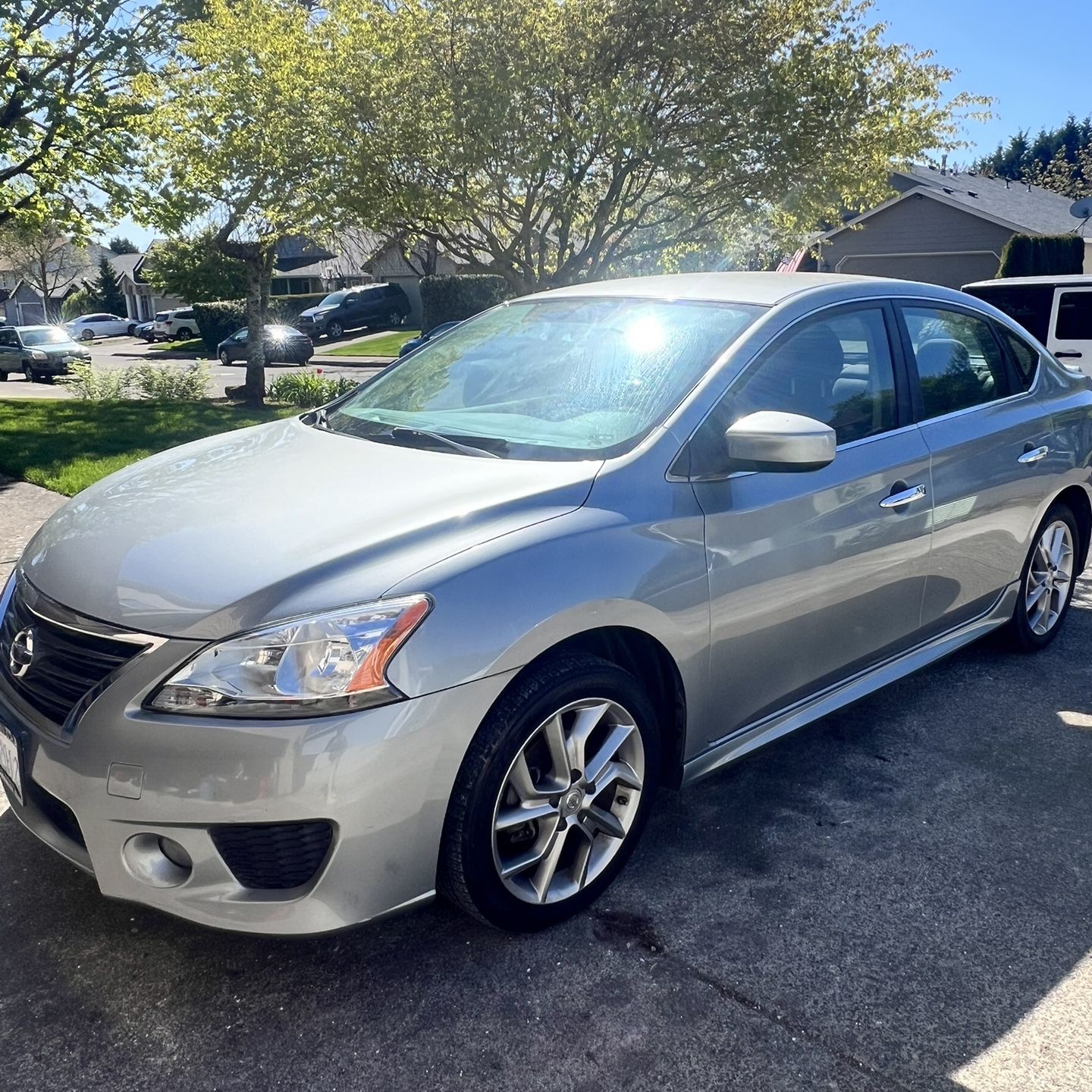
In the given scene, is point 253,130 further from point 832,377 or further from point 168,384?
point 832,377

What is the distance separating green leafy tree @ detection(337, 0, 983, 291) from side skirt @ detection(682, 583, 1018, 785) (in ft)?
23.6

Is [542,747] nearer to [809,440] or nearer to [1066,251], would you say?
[809,440]

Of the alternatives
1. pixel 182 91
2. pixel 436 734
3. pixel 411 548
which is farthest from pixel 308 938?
pixel 182 91

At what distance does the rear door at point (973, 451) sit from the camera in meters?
3.78

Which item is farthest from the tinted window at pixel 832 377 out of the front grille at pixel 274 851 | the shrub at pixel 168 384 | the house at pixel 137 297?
the house at pixel 137 297

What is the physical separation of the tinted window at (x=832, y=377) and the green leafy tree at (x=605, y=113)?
23.4 ft

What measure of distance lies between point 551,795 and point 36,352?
1147 inches

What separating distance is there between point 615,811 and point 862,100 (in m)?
10.5

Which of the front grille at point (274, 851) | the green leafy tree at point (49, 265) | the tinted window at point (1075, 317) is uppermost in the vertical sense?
the green leafy tree at point (49, 265)

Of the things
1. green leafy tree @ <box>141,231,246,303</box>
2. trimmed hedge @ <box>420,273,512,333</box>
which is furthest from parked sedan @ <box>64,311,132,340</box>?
trimmed hedge @ <box>420,273,512,333</box>

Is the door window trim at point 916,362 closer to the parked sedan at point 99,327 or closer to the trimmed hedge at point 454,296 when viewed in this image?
the trimmed hedge at point 454,296

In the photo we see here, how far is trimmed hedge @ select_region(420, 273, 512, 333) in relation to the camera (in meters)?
35.3

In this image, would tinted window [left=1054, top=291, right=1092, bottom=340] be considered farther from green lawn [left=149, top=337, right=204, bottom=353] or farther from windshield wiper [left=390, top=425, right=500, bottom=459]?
green lawn [left=149, top=337, right=204, bottom=353]

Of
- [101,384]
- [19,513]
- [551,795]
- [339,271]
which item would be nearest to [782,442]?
[551,795]
